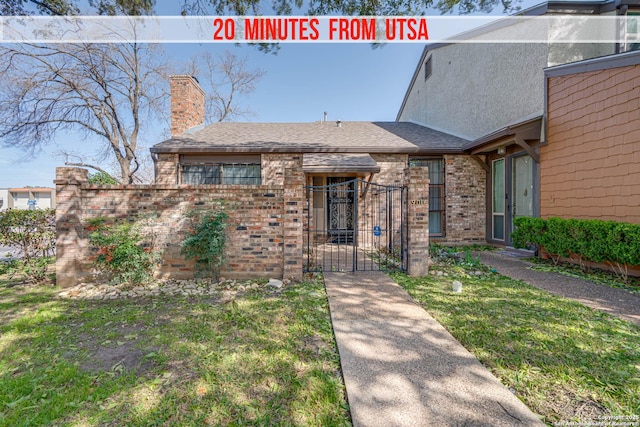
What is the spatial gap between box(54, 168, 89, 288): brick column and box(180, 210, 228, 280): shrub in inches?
74.8

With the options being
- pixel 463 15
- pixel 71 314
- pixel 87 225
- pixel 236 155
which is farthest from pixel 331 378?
pixel 236 155

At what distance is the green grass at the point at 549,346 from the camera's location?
2027mm

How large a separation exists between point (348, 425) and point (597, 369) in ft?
7.62

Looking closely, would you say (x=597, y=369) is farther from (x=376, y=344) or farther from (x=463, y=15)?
(x=463, y=15)

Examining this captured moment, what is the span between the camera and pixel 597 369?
240 centimetres

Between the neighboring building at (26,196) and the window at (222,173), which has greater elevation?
the neighboring building at (26,196)

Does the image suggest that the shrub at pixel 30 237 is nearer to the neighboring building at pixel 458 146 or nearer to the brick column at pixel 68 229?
the brick column at pixel 68 229

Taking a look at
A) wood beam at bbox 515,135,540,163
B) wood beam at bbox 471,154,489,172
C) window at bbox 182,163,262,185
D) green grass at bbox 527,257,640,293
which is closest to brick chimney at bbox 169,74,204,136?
window at bbox 182,163,262,185

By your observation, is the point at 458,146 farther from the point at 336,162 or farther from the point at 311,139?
the point at 311,139

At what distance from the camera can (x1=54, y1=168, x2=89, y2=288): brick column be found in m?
4.85

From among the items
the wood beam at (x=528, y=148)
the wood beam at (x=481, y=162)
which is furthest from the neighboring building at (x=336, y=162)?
the wood beam at (x=528, y=148)

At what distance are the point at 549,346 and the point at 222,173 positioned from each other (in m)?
8.75

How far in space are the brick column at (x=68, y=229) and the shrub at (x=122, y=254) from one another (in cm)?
28

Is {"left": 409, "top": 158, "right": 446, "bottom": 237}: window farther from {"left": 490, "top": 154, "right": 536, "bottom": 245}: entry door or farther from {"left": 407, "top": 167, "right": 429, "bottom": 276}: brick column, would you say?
{"left": 407, "top": 167, "right": 429, "bottom": 276}: brick column
